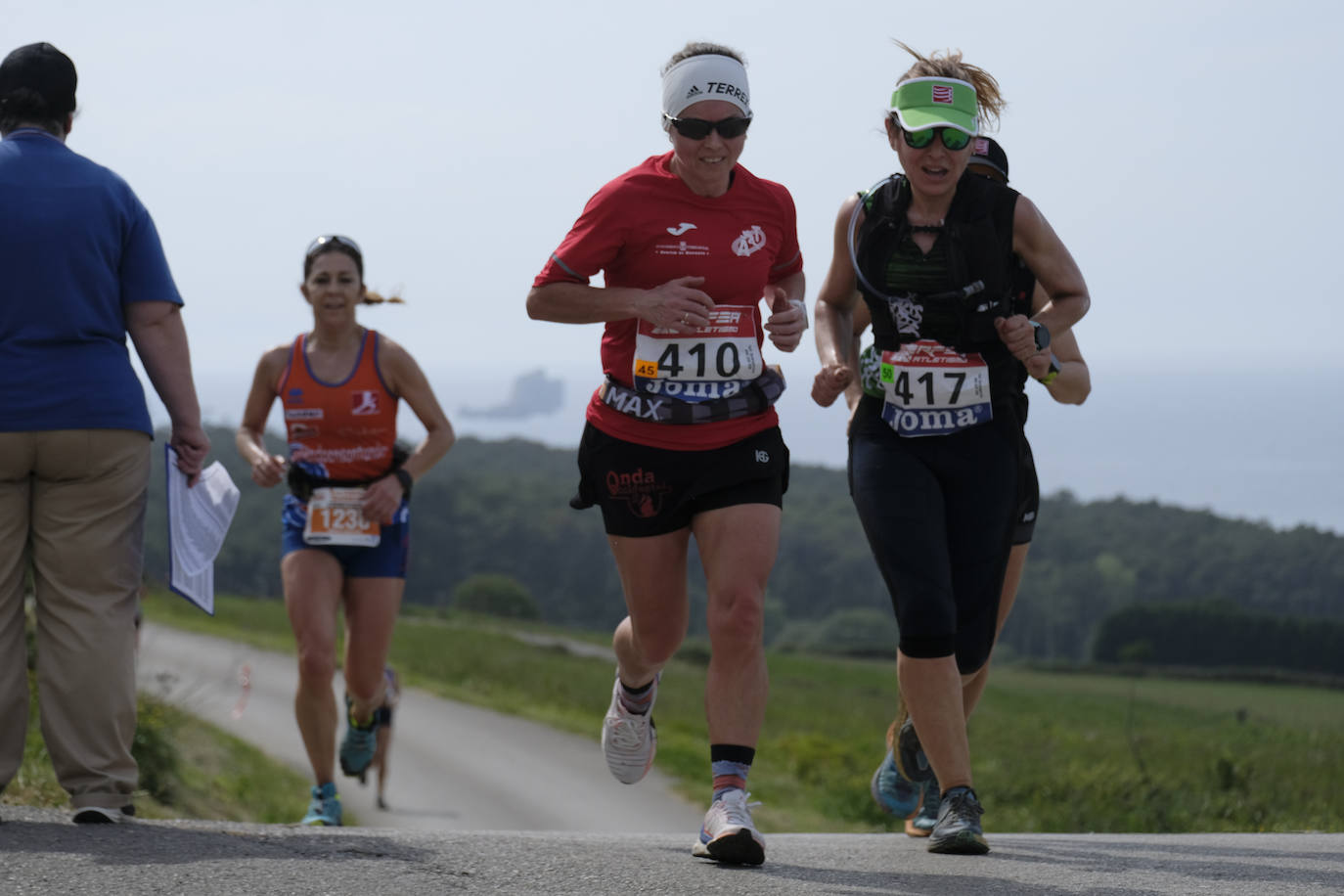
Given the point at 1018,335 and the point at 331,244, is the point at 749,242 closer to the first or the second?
the point at 1018,335

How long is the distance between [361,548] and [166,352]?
234cm

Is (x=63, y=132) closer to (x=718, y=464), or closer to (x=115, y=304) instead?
(x=115, y=304)

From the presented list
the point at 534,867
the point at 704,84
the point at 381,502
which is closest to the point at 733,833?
the point at 534,867

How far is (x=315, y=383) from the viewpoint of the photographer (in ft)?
26.0

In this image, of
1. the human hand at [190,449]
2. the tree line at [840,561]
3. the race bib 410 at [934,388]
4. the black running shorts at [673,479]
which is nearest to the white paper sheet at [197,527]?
the human hand at [190,449]

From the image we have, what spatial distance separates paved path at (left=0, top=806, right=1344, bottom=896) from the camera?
15.0 feet

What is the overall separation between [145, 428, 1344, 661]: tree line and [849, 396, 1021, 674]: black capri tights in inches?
2114

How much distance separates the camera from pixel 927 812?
260 inches

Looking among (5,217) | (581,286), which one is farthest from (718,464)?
(5,217)

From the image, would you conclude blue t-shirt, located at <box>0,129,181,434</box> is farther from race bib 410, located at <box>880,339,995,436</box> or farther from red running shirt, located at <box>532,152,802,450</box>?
race bib 410, located at <box>880,339,995,436</box>

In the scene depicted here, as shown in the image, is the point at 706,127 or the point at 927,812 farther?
the point at 927,812

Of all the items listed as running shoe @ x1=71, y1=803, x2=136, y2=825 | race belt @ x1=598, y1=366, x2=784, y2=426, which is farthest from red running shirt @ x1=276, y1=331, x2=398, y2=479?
running shoe @ x1=71, y1=803, x2=136, y2=825

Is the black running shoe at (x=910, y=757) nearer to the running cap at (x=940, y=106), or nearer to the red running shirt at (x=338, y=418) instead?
the running cap at (x=940, y=106)

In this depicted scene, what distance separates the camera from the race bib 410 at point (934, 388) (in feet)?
19.1
